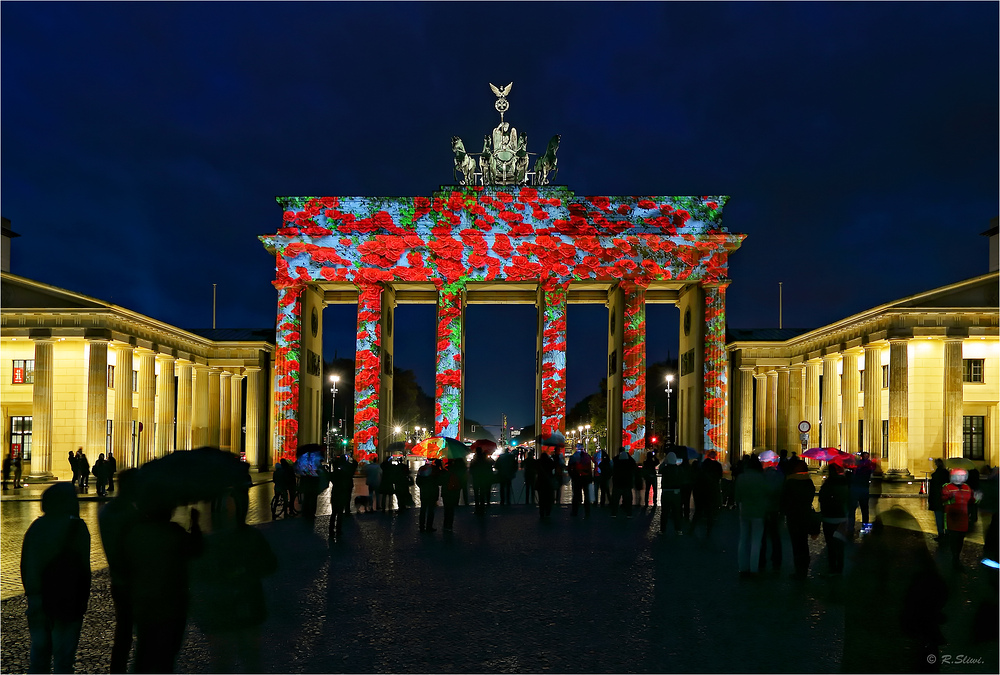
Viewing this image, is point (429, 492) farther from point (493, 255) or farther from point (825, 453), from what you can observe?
point (493, 255)

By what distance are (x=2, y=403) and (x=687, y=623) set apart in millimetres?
41142

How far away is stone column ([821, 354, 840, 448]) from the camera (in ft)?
163

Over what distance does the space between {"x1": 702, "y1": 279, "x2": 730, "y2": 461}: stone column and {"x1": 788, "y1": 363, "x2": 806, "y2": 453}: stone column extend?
1065cm

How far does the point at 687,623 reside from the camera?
9.55m

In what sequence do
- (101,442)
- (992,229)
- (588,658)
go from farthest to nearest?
(992,229) → (101,442) → (588,658)

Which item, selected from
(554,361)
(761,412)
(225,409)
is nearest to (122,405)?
(225,409)

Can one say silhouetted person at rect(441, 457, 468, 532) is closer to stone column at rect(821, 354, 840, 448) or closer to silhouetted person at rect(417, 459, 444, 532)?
silhouetted person at rect(417, 459, 444, 532)

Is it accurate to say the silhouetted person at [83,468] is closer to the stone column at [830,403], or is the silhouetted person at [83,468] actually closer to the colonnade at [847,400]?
the colonnade at [847,400]

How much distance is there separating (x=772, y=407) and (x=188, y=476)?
58234 mm

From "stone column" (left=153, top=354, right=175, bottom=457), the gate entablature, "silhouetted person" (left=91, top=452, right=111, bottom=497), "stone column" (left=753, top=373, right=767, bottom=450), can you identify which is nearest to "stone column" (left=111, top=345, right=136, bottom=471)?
"stone column" (left=153, top=354, right=175, bottom=457)

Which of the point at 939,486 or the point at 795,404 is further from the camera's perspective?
the point at 795,404

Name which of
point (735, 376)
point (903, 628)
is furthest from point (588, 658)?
point (735, 376)

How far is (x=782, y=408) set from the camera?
59.1 meters

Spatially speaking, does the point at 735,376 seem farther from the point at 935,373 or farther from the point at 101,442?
the point at 101,442
